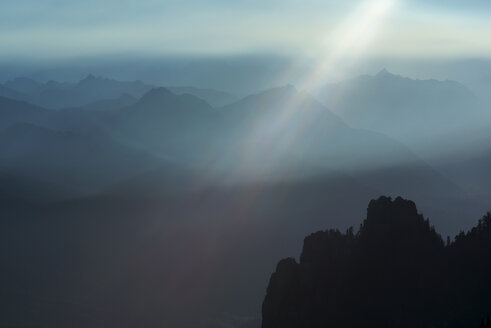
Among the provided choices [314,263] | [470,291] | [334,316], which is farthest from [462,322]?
[314,263]

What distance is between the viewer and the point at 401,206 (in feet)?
564

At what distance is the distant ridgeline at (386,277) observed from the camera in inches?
6033

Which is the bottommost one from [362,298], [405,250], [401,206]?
[362,298]

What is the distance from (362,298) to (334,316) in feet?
26.9

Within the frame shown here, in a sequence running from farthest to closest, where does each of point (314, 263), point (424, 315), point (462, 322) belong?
1. point (314, 263)
2. point (424, 315)
3. point (462, 322)

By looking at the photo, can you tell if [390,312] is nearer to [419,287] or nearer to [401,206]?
[419,287]

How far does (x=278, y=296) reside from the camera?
573 ft

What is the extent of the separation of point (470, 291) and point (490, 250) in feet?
37.8

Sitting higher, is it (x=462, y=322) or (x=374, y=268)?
(x=374, y=268)

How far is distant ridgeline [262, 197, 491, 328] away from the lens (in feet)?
503

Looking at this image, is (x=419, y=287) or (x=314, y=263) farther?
(x=314, y=263)

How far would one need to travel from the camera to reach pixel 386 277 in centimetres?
16488

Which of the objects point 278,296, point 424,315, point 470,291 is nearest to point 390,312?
point 424,315

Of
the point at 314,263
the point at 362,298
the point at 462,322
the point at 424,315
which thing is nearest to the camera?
the point at 462,322
